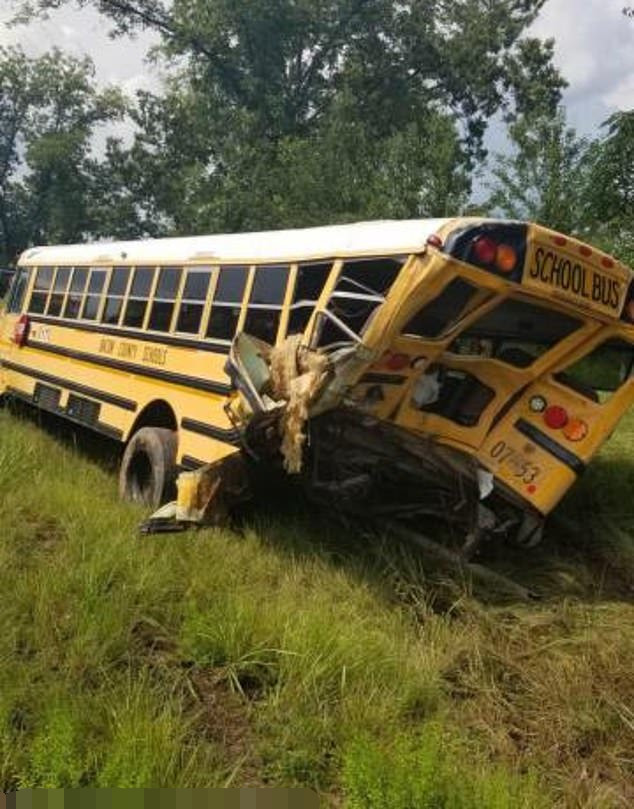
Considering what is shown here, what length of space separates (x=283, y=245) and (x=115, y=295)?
288cm

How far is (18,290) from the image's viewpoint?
11375mm

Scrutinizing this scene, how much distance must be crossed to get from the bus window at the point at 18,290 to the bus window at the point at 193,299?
14.7 feet

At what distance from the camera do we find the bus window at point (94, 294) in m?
9.05

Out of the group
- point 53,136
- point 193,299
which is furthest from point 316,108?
point 193,299

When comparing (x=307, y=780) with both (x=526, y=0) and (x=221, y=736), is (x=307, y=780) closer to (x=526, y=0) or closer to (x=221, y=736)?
(x=221, y=736)

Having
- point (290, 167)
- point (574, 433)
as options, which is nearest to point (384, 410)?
point (574, 433)

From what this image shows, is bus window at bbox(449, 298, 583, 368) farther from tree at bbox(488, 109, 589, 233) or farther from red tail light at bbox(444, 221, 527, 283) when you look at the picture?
tree at bbox(488, 109, 589, 233)

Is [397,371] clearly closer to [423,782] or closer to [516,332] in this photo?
[516,332]

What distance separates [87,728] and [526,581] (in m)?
3.34

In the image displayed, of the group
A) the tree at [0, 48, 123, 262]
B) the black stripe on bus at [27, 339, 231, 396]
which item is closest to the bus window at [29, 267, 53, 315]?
the black stripe on bus at [27, 339, 231, 396]

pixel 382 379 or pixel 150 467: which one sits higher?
pixel 382 379

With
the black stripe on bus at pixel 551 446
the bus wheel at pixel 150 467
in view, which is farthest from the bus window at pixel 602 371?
the bus wheel at pixel 150 467

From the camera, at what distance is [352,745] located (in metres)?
3.70

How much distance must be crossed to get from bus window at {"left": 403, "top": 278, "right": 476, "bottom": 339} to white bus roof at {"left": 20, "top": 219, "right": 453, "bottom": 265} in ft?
1.28
